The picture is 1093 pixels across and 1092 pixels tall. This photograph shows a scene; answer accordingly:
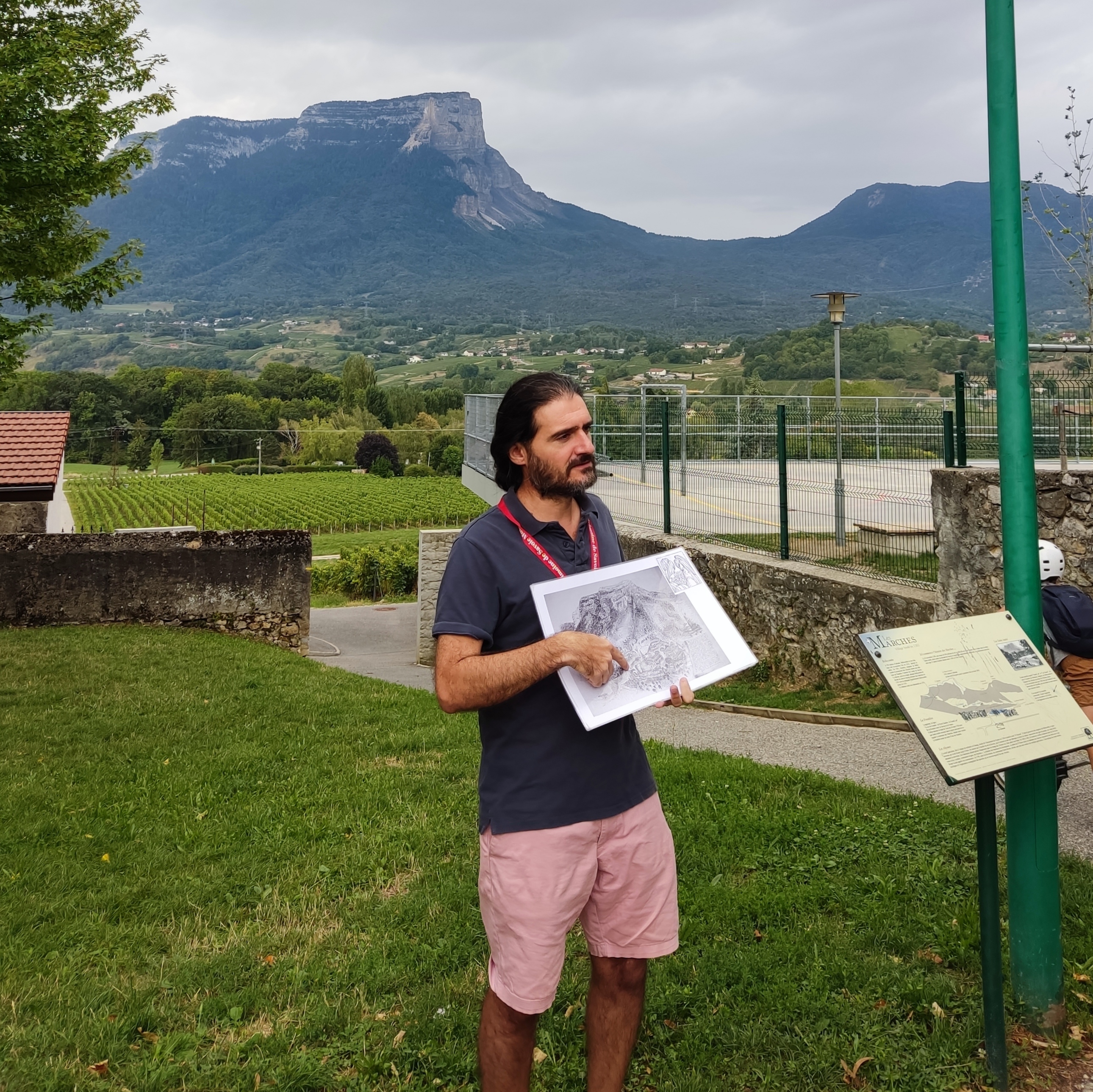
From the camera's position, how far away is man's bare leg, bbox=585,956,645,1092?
2.49m

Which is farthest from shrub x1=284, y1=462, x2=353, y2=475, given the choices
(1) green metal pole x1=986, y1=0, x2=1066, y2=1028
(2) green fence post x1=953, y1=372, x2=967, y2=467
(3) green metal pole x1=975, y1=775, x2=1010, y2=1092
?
(3) green metal pole x1=975, y1=775, x2=1010, y2=1092

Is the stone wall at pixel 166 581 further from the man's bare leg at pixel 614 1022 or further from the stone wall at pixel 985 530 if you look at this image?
the man's bare leg at pixel 614 1022

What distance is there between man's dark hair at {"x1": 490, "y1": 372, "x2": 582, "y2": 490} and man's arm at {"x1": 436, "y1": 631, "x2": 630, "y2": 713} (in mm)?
465

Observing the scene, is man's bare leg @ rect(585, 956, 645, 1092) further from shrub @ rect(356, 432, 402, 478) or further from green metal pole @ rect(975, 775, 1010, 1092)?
shrub @ rect(356, 432, 402, 478)

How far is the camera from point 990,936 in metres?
2.74

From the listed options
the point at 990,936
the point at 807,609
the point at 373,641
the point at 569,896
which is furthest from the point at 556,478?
the point at 373,641

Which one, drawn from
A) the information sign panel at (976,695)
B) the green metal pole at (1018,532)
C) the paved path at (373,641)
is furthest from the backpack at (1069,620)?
the paved path at (373,641)

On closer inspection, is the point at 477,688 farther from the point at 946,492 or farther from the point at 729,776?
the point at 946,492

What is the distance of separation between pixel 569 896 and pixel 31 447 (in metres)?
21.4

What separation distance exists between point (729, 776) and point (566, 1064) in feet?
10.4

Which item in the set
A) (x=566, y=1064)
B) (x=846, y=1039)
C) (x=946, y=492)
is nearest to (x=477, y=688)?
(x=566, y=1064)

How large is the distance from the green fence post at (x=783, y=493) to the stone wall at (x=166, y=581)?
26.9 feet

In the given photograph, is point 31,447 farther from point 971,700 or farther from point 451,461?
point 451,461

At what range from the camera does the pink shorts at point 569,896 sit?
232 cm
